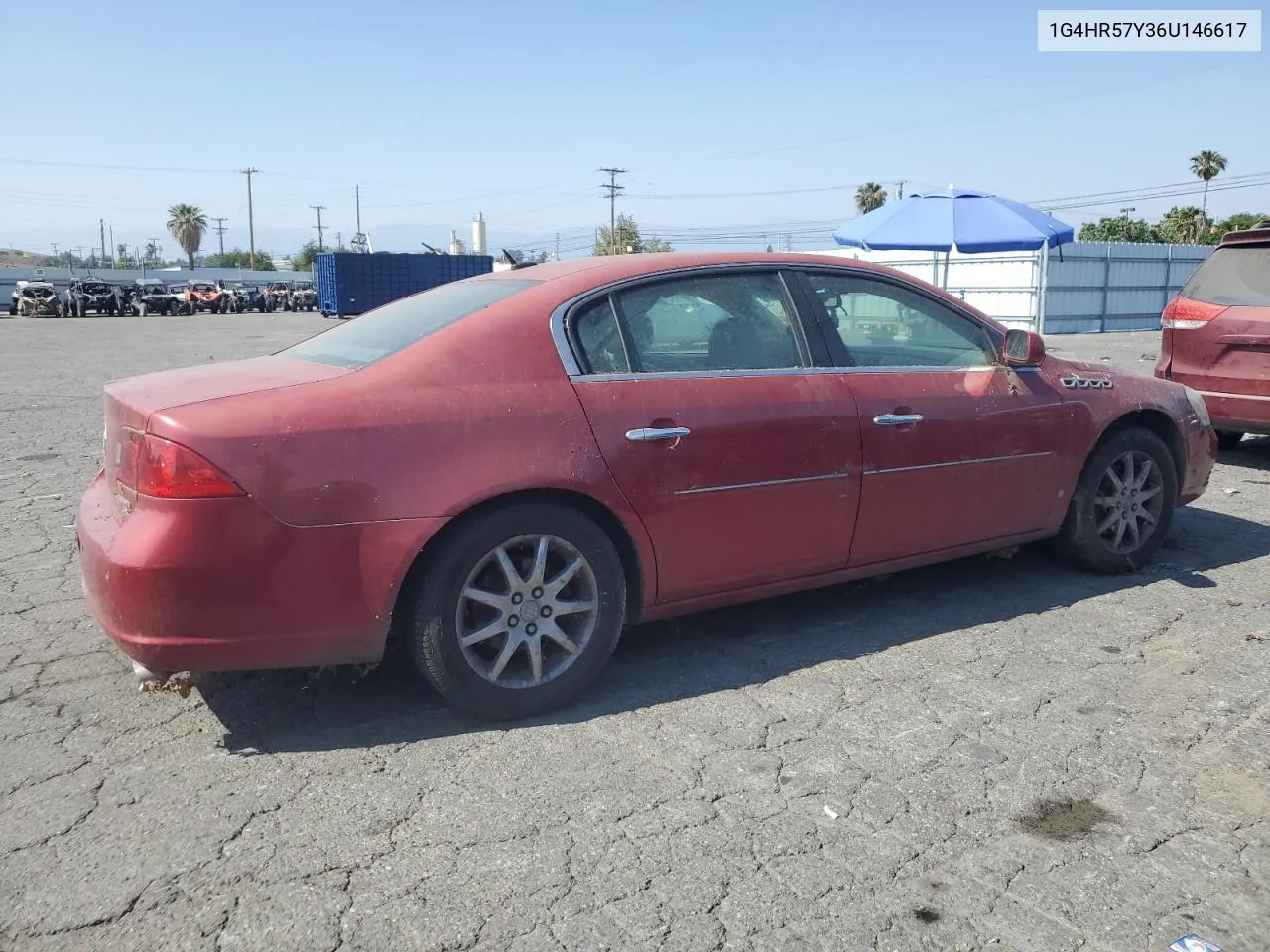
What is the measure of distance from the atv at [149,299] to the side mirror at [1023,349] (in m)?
46.0

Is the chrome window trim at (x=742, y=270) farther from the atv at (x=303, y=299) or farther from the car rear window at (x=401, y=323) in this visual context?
the atv at (x=303, y=299)

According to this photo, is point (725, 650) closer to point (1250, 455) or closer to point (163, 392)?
point (163, 392)

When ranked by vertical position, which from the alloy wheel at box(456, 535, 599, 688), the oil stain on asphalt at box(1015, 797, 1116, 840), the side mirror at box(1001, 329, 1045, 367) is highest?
the side mirror at box(1001, 329, 1045, 367)

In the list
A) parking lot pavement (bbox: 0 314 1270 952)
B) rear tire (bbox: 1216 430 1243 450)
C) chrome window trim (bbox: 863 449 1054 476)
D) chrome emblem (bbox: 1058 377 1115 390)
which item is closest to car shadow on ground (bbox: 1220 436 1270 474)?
rear tire (bbox: 1216 430 1243 450)

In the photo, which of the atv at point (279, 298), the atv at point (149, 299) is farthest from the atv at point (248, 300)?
the atv at point (149, 299)

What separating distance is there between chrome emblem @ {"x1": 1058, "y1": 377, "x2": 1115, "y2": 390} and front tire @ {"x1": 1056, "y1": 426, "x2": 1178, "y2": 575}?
0.25m

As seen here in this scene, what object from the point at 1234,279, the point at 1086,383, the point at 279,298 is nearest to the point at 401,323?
the point at 1086,383

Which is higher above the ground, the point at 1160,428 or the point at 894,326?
the point at 894,326

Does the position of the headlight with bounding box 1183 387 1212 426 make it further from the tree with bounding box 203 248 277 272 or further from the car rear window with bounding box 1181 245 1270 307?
the tree with bounding box 203 248 277 272

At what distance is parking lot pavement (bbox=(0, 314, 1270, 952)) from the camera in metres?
2.47

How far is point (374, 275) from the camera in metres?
38.7

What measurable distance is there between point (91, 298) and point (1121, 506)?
1799 inches

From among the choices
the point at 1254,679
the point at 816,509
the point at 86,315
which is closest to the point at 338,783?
the point at 816,509

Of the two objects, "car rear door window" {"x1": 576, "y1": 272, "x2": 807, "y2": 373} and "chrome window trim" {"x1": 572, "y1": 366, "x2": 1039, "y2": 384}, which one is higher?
"car rear door window" {"x1": 576, "y1": 272, "x2": 807, "y2": 373}
